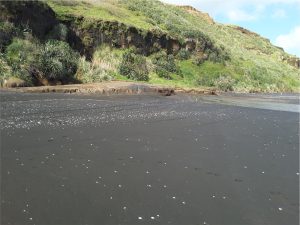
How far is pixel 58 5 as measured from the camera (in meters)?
32.9

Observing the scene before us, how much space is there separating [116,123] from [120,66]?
1823 centimetres

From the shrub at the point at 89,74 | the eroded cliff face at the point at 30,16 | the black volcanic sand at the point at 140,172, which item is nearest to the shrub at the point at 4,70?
the eroded cliff face at the point at 30,16

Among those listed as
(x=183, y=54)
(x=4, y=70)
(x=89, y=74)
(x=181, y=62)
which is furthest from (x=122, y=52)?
(x=4, y=70)

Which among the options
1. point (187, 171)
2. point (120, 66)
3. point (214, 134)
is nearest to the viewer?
point (187, 171)

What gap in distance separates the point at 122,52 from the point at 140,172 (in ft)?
88.0

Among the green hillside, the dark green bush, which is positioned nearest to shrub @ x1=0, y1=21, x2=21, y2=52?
the green hillside

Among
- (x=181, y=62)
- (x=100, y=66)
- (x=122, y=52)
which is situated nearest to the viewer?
(x=100, y=66)

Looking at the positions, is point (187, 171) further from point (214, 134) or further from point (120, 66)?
point (120, 66)

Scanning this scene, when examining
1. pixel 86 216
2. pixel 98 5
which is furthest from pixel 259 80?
pixel 86 216

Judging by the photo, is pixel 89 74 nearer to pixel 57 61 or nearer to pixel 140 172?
pixel 57 61

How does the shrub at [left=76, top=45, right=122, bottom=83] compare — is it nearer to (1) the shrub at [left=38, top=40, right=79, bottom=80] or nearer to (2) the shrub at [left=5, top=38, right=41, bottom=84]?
(1) the shrub at [left=38, top=40, right=79, bottom=80]

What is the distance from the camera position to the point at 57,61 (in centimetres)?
2150

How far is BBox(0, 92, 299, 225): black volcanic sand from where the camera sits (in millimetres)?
4965

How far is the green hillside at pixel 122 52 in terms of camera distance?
22155mm
